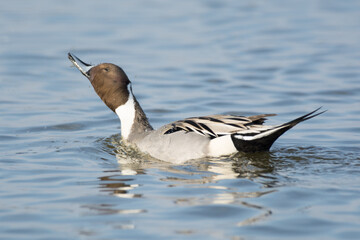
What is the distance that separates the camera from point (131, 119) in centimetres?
808

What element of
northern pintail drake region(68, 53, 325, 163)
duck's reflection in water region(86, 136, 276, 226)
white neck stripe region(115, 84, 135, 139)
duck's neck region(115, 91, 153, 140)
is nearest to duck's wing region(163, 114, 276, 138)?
northern pintail drake region(68, 53, 325, 163)

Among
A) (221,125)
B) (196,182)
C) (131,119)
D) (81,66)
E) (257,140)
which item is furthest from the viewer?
(81,66)

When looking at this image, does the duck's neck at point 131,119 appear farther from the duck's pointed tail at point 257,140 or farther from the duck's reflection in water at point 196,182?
the duck's pointed tail at point 257,140

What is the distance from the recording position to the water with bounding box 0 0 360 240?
17.4 ft

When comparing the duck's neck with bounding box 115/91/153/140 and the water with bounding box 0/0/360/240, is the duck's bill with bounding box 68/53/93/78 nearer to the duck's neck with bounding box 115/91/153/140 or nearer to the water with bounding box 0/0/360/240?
the duck's neck with bounding box 115/91/153/140

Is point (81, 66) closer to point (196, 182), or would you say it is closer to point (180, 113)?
point (180, 113)

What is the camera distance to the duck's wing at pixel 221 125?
6.84 meters

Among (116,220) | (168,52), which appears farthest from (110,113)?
(116,220)

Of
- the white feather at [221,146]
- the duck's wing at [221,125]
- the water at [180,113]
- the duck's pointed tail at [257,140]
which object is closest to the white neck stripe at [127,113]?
the water at [180,113]

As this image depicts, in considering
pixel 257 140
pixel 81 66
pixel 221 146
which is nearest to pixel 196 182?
pixel 221 146

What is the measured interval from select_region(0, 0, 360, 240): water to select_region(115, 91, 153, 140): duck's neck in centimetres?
24

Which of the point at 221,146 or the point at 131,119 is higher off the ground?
the point at 131,119

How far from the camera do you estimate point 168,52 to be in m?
13.3

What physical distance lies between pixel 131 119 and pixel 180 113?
1771 millimetres
